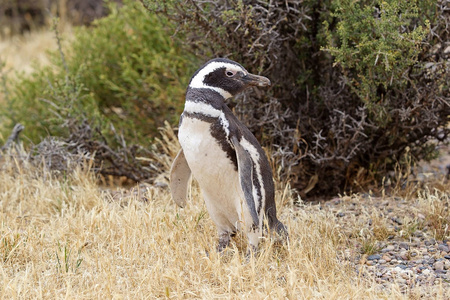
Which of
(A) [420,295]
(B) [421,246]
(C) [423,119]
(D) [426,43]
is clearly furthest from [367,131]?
(A) [420,295]

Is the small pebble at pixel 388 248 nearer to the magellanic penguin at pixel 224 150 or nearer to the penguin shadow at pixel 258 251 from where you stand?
the penguin shadow at pixel 258 251

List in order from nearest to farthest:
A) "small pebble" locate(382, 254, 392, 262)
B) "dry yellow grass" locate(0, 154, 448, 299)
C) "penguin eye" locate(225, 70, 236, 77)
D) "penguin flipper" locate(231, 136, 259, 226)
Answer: "dry yellow grass" locate(0, 154, 448, 299) → "penguin flipper" locate(231, 136, 259, 226) → "penguin eye" locate(225, 70, 236, 77) → "small pebble" locate(382, 254, 392, 262)

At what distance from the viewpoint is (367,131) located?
5016 millimetres

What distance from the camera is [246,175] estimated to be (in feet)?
10.9

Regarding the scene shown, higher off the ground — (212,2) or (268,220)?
(212,2)

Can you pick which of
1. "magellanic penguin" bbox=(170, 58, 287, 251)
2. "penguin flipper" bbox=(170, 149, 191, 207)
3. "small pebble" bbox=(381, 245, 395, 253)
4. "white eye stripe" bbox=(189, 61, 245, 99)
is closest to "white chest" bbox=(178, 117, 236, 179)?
"magellanic penguin" bbox=(170, 58, 287, 251)

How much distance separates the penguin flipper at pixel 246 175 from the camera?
331 cm

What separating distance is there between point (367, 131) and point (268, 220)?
5.65ft

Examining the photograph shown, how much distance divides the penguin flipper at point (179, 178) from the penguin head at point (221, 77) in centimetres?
59

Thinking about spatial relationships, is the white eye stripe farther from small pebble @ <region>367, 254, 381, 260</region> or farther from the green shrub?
the green shrub

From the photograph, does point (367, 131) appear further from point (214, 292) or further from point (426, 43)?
point (214, 292)

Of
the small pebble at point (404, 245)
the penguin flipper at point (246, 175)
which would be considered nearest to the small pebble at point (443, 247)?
the small pebble at point (404, 245)

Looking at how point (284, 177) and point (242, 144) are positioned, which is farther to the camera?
point (284, 177)

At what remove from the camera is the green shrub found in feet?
18.9
